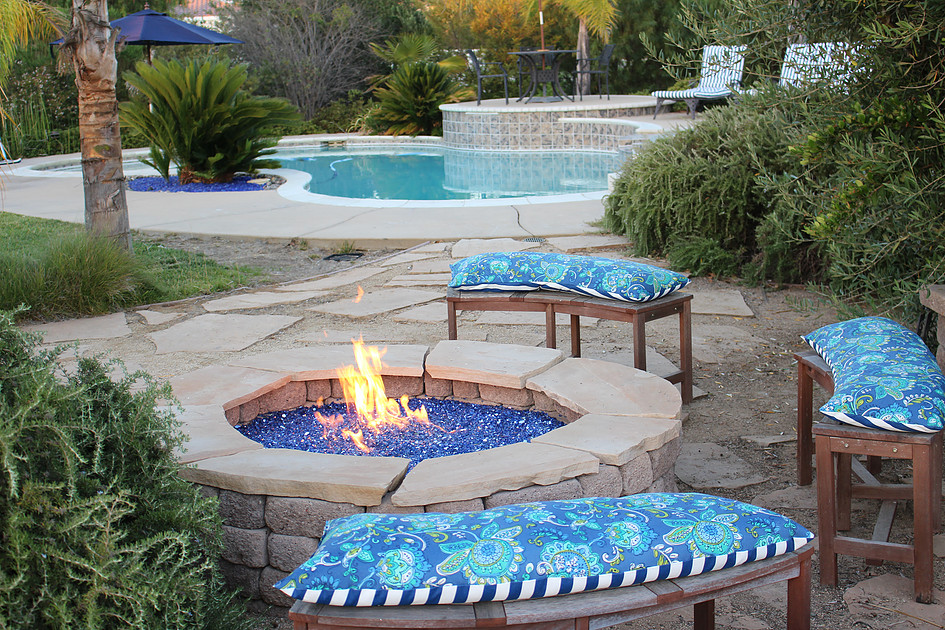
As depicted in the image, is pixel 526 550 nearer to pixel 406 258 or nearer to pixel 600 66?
pixel 406 258

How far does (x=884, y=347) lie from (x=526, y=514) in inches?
54.3

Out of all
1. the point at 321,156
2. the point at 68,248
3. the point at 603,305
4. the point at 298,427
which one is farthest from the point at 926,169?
the point at 321,156

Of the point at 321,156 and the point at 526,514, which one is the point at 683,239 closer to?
the point at 526,514

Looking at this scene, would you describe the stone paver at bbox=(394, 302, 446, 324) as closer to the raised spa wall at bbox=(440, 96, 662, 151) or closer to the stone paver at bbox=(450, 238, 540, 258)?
the stone paver at bbox=(450, 238, 540, 258)

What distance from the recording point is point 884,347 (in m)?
2.59

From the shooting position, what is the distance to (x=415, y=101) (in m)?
15.9

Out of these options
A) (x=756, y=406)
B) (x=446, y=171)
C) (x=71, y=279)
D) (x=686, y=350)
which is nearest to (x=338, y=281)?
(x=71, y=279)

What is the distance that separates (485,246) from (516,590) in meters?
4.82

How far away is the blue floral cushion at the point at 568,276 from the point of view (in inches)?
139

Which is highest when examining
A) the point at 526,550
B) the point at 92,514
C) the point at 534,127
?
the point at 534,127

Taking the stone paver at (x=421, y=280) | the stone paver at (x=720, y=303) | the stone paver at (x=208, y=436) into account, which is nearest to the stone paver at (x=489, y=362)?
the stone paver at (x=208, y=436)

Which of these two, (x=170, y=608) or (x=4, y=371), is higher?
(x=4, y=371)

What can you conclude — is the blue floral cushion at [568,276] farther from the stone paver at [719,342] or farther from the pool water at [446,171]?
the pool water at [446,171]

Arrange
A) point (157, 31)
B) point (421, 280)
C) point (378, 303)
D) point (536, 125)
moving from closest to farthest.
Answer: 1. point (378, 303)
2. point (421, 280)
3. point (157, 31)
4. point (536, 125)
